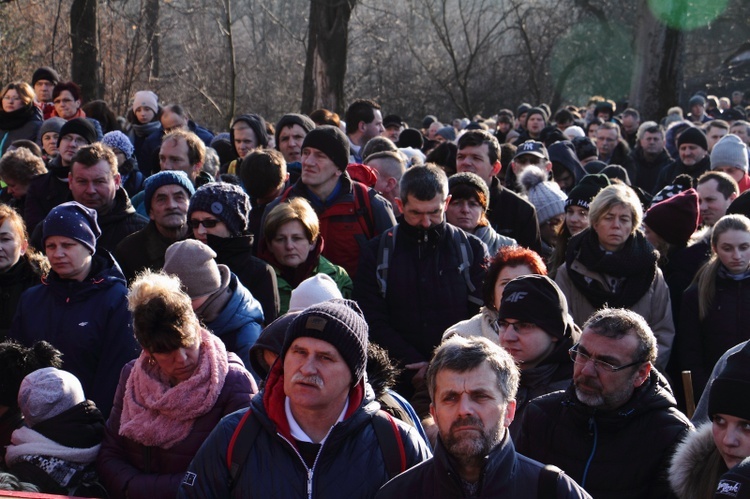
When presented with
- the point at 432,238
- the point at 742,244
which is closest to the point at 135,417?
the point at 432,238

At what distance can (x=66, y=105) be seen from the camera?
1104 centimetres

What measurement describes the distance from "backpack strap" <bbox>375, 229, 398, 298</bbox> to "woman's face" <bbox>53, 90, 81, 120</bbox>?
6.42 metres

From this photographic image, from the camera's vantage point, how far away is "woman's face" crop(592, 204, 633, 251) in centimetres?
604

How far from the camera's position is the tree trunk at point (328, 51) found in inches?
581

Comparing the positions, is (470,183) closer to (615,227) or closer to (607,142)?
(615,227)

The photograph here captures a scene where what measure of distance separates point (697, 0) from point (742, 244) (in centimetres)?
3223

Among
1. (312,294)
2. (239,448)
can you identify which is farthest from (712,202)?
(239,448)

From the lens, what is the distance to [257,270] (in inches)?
220

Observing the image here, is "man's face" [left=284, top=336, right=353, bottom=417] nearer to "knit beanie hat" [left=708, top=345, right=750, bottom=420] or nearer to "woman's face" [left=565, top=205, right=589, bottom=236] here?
"knit beanie hat" [left=708, top=345, right=750, bottom=420]

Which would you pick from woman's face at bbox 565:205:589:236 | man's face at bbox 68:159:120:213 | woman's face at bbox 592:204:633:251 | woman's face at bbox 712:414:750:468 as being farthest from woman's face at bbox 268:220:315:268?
woman's face at bbox 712:414:750:468

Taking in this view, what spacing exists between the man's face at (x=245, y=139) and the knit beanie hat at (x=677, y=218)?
384cm

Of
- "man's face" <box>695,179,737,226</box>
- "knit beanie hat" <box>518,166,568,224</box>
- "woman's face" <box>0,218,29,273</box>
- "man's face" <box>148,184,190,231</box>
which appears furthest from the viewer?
"knit beanie hat" <box>518,166,568,224</box>

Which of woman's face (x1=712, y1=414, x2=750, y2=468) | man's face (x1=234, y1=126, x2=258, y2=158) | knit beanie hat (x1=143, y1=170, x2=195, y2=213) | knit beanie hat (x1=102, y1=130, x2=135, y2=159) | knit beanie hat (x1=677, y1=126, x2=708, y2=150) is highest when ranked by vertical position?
knit beanie hat (x1=677, y1=126, x2=708, y2=150)

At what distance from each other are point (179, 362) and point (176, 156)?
13.2ft
